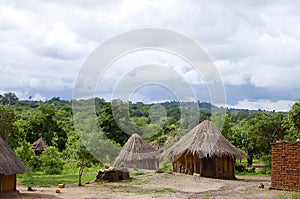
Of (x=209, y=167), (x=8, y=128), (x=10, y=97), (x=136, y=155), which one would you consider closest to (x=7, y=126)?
(x=8, y=128)

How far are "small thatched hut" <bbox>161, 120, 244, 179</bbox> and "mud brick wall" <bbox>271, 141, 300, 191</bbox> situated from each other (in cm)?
588

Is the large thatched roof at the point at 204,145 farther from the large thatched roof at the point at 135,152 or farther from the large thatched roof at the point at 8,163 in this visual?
the large thatched roof at the point at 8,163

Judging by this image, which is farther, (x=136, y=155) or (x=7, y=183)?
(x=136, y=155)

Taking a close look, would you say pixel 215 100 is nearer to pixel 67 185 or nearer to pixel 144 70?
pixel 144 70

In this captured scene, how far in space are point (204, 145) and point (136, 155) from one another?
222 inches

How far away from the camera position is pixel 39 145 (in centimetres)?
3531

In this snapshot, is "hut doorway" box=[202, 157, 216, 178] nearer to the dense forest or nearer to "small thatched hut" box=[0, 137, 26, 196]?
the dense forest

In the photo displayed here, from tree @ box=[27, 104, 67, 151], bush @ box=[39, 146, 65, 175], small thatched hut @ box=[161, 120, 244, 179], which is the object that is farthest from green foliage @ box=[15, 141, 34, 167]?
tree @ box=[27, 104, 67, 151]

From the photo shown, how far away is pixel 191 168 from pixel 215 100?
15.3 ft

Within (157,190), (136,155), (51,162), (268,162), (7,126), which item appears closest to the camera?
(157,190)

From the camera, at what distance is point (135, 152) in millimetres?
26250

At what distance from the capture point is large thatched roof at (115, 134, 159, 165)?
26.1 metres

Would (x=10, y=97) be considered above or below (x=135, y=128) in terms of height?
above

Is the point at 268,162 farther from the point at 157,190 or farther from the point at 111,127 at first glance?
the point at 111,127
